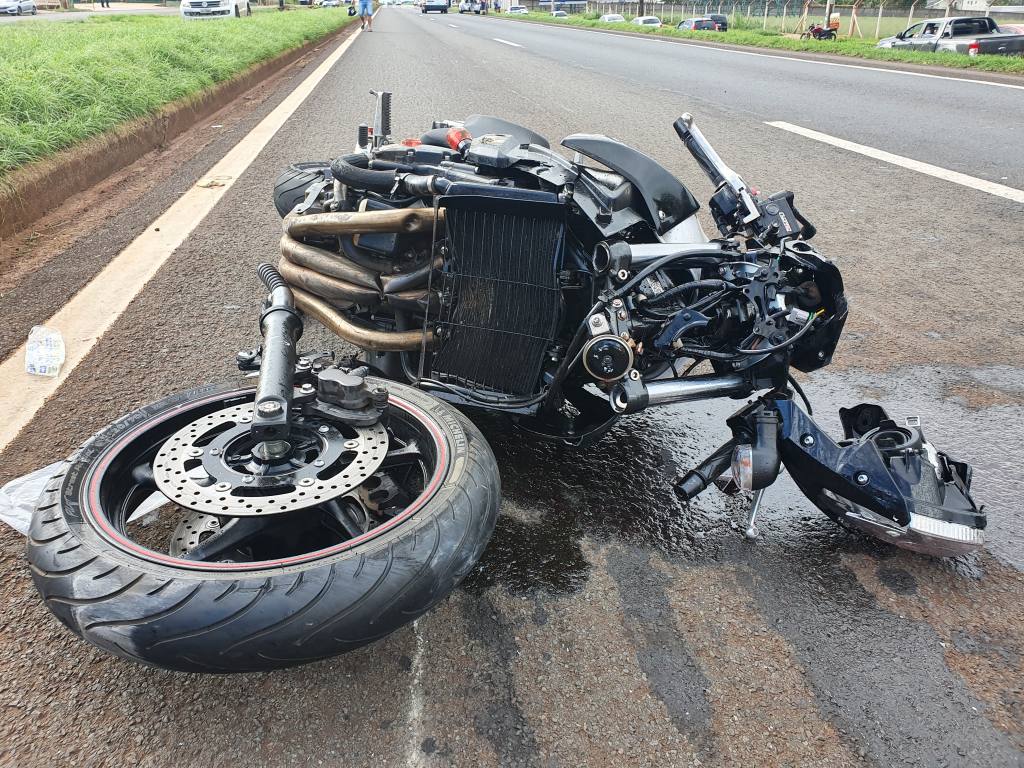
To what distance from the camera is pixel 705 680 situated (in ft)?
6.35

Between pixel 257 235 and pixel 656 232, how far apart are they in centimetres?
337

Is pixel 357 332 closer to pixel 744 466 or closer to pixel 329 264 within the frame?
pixel 329 264

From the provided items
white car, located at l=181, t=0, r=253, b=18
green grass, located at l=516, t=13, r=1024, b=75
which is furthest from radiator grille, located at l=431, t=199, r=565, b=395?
white car, located at l=181, t=0, r=253, b=18

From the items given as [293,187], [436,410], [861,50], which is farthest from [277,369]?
[861,50]

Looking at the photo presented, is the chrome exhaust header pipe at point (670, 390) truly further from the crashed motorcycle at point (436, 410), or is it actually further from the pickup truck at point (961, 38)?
the pickup truck at point (961, 38)

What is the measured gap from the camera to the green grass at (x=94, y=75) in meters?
6.23

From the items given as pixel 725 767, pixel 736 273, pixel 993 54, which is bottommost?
pixel 725 767

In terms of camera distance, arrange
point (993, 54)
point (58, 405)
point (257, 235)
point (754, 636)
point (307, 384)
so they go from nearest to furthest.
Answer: point (754, 636) < point (307, 384) < point (58, 405) < point (257, 235) < point (993, 54)

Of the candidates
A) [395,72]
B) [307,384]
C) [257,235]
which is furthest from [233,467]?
[395,72]

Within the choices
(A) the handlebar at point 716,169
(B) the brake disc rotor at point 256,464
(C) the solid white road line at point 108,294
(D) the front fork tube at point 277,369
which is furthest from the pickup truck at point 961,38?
(B) the brake disc rotor at point 256,464

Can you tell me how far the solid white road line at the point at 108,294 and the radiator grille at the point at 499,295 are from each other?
68.4 inches

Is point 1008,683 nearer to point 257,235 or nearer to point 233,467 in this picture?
point 233,467

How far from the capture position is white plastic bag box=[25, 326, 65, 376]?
3.33m

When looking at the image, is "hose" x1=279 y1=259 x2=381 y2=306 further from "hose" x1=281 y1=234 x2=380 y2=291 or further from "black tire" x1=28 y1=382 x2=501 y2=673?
"black tire" x1=28 y1=382 x2=501 y2=673
